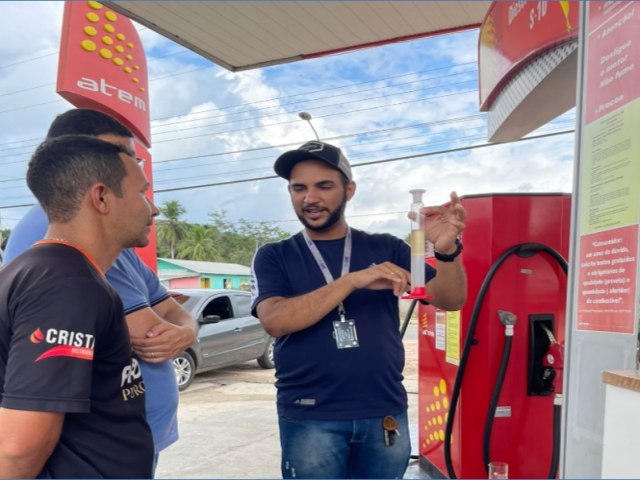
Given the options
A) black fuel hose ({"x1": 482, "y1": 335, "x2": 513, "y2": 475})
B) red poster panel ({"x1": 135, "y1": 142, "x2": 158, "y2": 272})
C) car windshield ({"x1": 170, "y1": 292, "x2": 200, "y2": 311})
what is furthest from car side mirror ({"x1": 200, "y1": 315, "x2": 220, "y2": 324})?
black fuel hose ({"x1": 482, "y1": 335, "x2": 513, "y2": 475})

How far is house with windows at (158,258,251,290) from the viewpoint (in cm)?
3831

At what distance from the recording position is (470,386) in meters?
3.47

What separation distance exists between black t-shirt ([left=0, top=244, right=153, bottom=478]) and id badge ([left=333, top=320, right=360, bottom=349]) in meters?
0.94

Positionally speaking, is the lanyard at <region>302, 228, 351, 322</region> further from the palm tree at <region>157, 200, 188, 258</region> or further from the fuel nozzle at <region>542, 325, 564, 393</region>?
the palm tree at <region>157, 200, 188, 258</region>

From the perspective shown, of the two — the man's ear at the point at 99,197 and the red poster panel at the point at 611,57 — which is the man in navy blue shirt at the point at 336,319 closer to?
the red poster panel at the point at 611,57

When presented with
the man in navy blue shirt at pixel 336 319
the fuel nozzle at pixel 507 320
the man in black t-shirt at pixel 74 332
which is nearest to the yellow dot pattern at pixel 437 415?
the fuel nozzle at pixel 507 320

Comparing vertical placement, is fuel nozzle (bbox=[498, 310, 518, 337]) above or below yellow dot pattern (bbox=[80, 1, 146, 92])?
below

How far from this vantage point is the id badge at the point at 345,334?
2131 mm

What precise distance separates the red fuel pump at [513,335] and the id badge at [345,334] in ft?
4.82

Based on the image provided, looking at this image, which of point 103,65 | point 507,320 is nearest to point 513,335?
point 507,320

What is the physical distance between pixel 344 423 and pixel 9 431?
1252 mm

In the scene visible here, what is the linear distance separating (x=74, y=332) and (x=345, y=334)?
3.90ft

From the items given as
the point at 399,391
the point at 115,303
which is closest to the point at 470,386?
the point at 399,391

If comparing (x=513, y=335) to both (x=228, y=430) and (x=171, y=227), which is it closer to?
(x=228, y=430)
